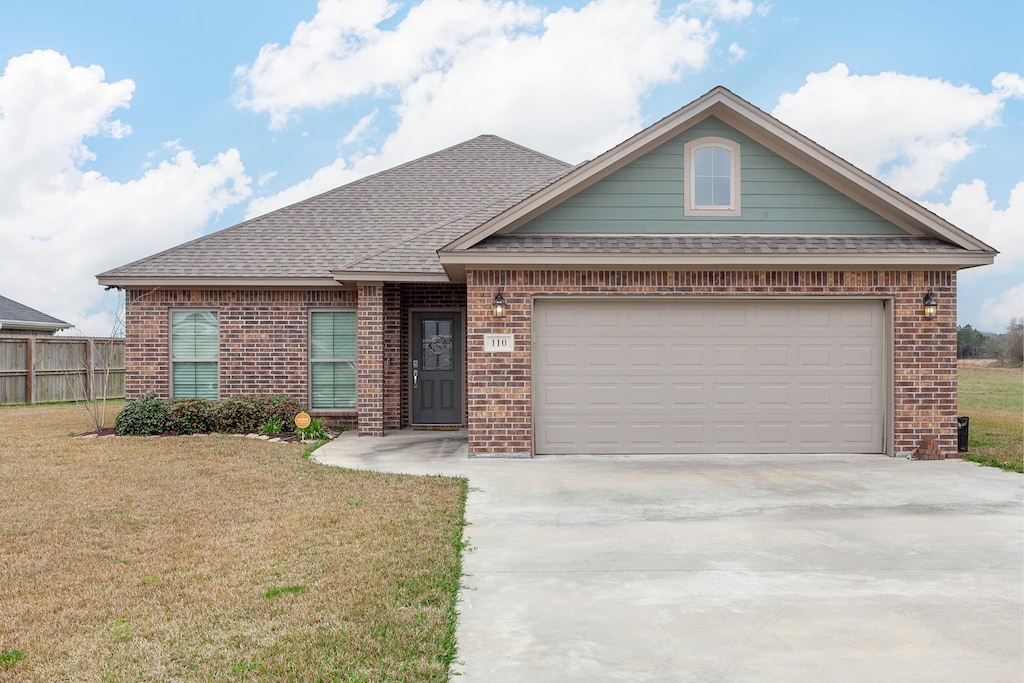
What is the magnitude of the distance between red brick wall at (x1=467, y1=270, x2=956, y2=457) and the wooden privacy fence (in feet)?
46.2

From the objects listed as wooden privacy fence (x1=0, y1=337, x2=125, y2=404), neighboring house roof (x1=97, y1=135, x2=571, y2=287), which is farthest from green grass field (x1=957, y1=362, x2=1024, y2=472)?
wooden privacy fence (x1=0, y1=337, x2=125, y2=404)

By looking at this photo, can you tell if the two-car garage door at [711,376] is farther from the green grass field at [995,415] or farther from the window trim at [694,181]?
the green grass field at [995,415]

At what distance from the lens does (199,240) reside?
15484mm

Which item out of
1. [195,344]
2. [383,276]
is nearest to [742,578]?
[383,276]

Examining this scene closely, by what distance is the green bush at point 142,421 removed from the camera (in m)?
13.5

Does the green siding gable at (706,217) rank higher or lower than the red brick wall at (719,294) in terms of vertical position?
higher

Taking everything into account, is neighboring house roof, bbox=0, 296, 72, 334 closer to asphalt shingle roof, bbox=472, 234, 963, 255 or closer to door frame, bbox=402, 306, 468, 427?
door frame, bbox=402, 306, 468, 427

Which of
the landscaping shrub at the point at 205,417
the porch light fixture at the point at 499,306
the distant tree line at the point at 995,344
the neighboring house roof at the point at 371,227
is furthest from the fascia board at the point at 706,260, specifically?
the distant tree line at the point at 995,344

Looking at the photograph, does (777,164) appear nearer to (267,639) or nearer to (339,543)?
(339,543)

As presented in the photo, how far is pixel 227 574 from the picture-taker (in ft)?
18.0

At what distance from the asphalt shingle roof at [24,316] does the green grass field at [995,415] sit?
28.3m

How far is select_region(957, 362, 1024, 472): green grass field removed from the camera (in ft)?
37.1

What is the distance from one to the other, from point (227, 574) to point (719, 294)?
7.94 metres

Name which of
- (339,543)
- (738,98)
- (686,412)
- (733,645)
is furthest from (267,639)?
(738,98)
